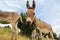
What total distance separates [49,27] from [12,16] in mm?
3458

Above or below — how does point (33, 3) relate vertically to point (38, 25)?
above

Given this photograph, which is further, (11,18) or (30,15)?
(11,18)

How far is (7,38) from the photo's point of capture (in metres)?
19.0

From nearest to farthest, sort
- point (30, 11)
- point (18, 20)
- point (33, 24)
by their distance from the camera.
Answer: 1. point (30, 11)
2. point (33, 24)
3. point (18, 20)

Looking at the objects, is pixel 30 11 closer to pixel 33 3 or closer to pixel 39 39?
pixel 33 3

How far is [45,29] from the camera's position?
19.1 metres

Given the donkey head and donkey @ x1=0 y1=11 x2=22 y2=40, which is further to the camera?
donkey @ x1=0 y1=11 x2=22 y2=40

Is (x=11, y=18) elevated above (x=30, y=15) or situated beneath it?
situated beneath

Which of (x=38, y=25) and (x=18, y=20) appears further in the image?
(x=18, y=20)

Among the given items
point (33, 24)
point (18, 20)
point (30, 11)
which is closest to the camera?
point (30, 11)

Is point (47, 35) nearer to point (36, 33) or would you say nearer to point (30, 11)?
point (36, 33)

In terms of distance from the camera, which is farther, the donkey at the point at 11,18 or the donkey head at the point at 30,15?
the donkey at the point at 11,18

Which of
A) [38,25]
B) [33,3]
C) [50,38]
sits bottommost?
[50,38]

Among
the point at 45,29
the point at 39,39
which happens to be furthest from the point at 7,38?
the point at 39,39
